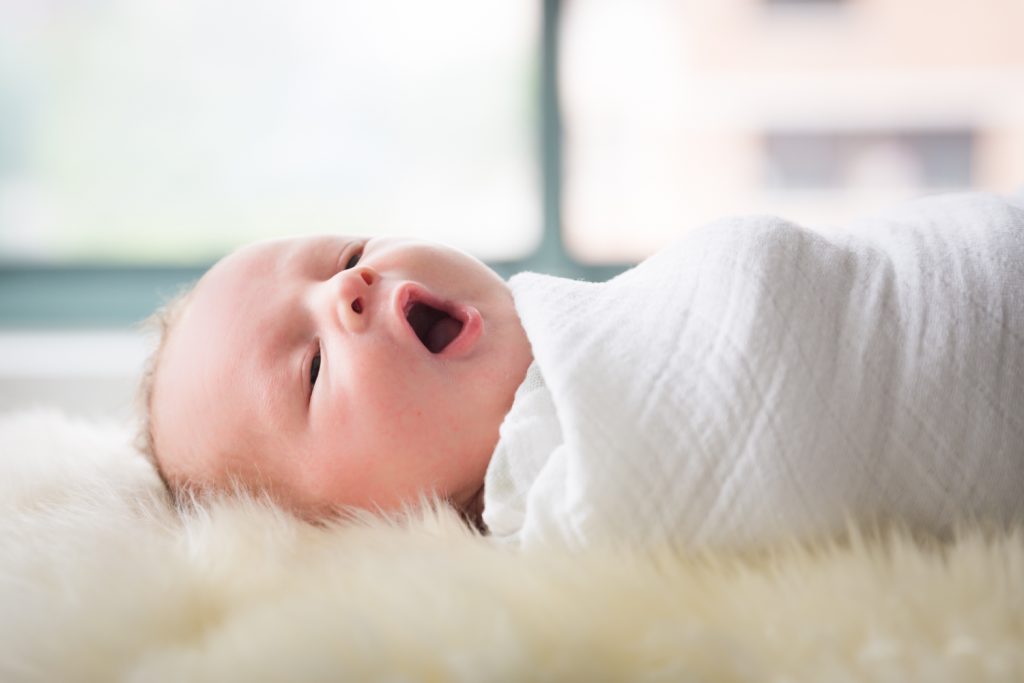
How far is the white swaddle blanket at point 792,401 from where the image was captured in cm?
60

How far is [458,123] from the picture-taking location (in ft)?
6.95

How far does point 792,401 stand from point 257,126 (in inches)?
70.1

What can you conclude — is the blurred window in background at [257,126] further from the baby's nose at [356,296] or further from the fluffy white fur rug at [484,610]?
the fluffy white fur rug at [484,610]

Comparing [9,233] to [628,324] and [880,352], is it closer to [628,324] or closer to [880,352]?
[628,324]

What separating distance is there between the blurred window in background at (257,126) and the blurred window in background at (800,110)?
0.31 meters

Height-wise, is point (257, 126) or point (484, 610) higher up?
point (257, 126)

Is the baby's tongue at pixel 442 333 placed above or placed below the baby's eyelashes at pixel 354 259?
below

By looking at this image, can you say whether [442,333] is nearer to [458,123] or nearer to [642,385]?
[642,385]

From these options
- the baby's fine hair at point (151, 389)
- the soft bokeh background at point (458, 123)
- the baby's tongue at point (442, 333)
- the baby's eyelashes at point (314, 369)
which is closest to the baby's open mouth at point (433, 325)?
the baby's tongue at point (442, 333)

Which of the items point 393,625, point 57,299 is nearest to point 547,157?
point 57,299

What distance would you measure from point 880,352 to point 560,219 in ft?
4.70

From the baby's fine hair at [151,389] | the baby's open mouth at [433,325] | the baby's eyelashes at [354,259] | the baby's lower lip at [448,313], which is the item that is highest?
the baby's eyelashes at [354,259]

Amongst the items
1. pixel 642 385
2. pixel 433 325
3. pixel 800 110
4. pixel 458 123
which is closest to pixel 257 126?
pixel 458 123

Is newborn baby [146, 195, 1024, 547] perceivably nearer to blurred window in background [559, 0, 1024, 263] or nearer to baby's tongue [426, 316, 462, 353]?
baby's tongue [426, 316, 462, 353]
